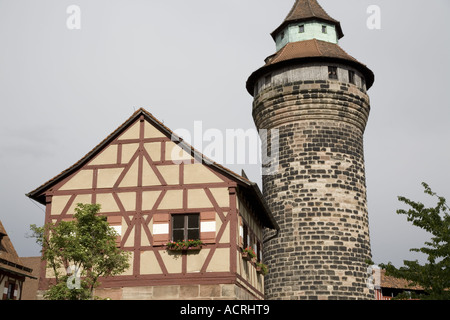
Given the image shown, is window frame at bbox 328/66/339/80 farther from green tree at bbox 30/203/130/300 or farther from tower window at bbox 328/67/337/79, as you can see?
green tree at bbox 30/203/130/300

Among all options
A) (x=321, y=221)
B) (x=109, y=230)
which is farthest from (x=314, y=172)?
(x=109, y=230)

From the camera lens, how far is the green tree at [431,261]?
49.2 feet

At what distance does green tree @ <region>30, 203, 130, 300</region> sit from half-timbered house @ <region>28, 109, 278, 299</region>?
1682 mm

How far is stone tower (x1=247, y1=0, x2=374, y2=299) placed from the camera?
83.0ft

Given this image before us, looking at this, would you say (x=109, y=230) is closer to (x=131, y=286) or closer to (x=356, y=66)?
(x=131, y=286)

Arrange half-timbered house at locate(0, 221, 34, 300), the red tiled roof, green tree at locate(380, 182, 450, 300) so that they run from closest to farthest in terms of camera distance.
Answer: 1. green tree at locate(380, 182, 450, 300)
2. half-timbered house at locate(0, 221, 34, 300)
3. the red tiled roof

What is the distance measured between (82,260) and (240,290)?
15.4 feet

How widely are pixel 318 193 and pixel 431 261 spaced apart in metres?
10.5

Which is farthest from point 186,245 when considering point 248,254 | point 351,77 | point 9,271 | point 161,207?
point 351,77

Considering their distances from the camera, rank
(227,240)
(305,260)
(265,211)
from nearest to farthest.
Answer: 1. (227,240)
2. (265,211)
3. (305,260)

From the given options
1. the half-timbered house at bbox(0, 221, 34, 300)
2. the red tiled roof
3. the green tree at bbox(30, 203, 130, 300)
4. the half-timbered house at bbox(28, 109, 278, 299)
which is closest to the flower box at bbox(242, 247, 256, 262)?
the half-timbered house at bbox(28, 109, 278, 299)

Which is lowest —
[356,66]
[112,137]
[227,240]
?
[227,240]

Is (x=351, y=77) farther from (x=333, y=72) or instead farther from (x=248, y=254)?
(x=248, y=254)

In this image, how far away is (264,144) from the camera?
1119 inches
